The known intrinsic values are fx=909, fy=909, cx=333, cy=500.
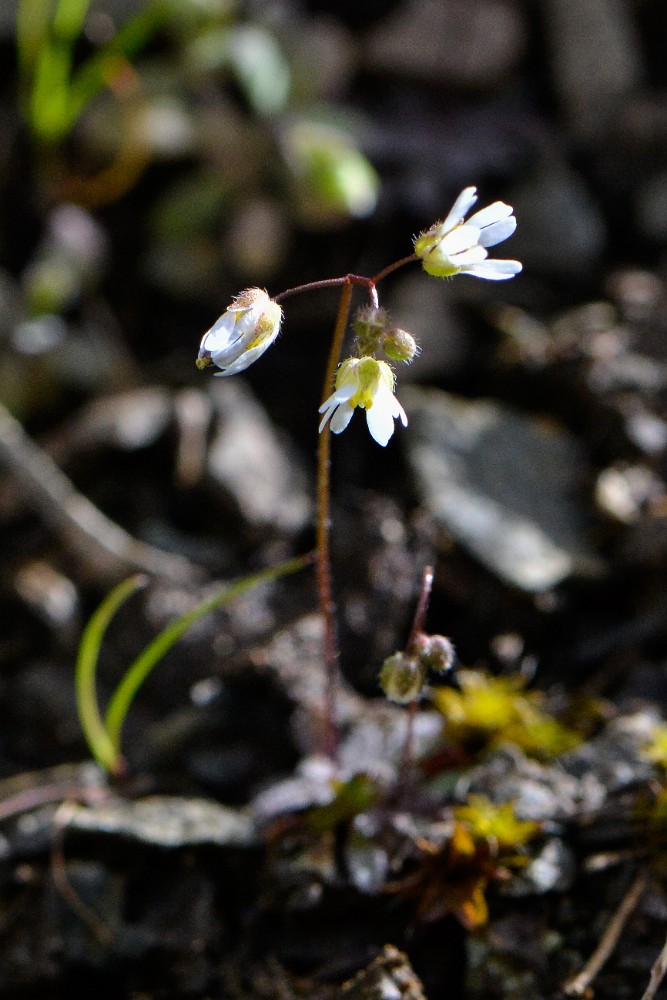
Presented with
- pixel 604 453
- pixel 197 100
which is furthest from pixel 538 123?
pixel 604 453

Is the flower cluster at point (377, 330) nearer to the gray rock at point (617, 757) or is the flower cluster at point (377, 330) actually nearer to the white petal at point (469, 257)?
the white petal at point (469, 257)

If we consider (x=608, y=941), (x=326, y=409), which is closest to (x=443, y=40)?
(x=326, y=409)

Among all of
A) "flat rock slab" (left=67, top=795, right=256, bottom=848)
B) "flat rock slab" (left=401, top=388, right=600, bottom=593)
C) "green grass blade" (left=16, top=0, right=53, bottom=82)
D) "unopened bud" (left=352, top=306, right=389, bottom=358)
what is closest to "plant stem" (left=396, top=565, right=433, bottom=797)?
"flat rock slab" (left=67, top=795, right=256, bottom=848)

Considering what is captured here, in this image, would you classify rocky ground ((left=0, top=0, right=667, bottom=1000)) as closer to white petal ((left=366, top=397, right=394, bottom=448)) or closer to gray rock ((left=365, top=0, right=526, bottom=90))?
gray rock ((left=365, top=0, right=526, bottom=90))

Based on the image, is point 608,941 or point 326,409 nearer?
point 326,409

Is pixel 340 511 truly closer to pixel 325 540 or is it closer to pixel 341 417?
pixel 325 540

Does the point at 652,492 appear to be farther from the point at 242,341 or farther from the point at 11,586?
the point at 11,586
